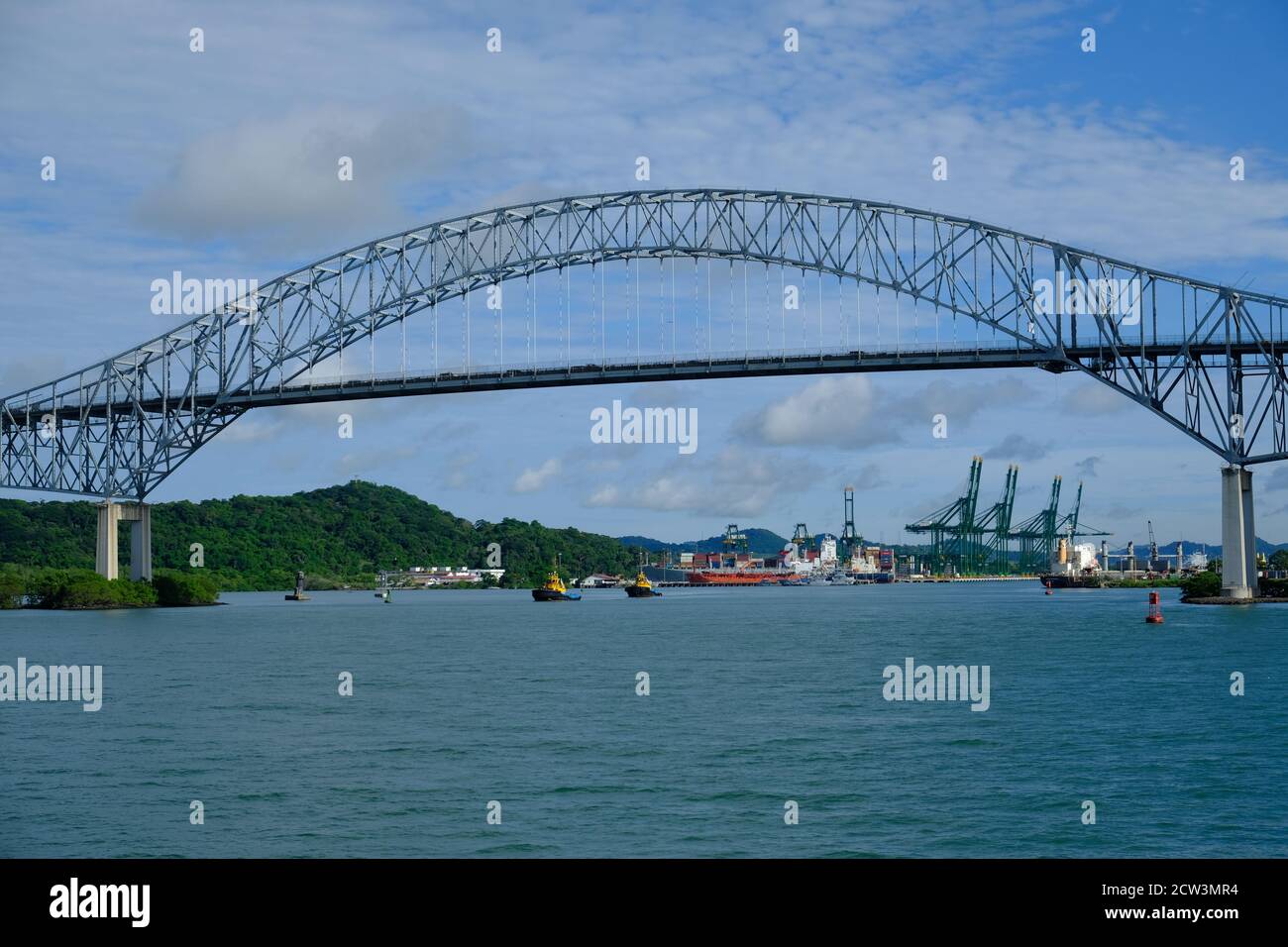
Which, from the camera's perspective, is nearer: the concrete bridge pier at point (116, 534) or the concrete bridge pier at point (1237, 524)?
the concrete bridge pier at point (1237, 524)

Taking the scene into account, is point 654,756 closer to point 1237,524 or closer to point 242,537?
point 1237,524

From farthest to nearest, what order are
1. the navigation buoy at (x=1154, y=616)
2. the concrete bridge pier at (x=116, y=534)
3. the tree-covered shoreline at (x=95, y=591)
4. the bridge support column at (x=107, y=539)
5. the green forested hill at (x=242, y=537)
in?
the green forested hill at (x=242, y=537) → the concrete bridge pier at (x=116, y=534) → the bridge support column at (x=107, y=539) → the tree-covered shoreline at (x=95, y=591) → the navigation buoy at (x=1154, y=616)

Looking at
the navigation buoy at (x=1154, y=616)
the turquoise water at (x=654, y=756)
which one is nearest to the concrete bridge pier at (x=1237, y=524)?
→ the navigation buoy at (x=1154, y=616)

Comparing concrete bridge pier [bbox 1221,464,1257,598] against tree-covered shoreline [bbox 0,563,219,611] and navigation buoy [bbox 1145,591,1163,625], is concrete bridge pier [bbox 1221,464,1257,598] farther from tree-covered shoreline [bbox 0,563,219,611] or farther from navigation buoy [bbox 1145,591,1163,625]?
tree-covered shoreline [bbox 0,563,219,611]

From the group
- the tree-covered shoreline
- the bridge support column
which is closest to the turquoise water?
the tree-covered shoreline

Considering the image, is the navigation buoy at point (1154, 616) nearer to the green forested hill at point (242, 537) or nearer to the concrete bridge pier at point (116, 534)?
the concrete bridge pier at point (116, 534)
